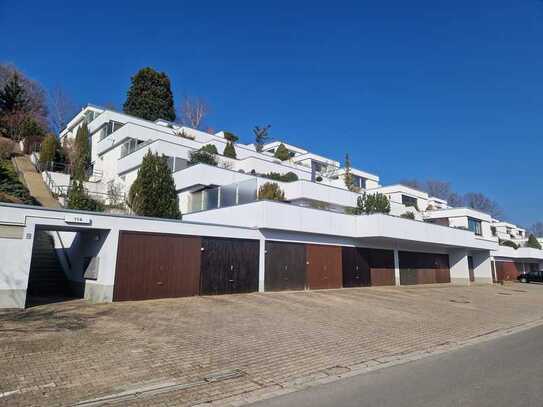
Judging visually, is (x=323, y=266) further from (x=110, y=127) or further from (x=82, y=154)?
(x=82, y=154)

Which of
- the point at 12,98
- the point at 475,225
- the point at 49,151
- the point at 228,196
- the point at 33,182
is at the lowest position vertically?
the point at 228,196

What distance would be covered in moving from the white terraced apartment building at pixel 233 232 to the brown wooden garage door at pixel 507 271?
4.34 ft

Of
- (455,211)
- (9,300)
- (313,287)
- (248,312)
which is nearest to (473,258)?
(455,211)

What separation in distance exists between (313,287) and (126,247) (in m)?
10.5

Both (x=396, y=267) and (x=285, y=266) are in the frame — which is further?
(x=396, y=267)

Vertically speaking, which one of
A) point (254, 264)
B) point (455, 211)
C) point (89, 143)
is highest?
point (89, 143)

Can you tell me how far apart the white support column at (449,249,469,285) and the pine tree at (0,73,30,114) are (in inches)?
1931

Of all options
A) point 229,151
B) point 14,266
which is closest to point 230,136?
point 229,151

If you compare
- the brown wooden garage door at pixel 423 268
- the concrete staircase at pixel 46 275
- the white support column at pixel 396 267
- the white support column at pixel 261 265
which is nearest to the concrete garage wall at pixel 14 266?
the concrete staircase at pixel 46 275

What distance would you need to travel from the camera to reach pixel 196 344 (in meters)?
7.95

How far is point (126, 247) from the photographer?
1381 centimetres

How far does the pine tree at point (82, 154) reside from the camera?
108 feet

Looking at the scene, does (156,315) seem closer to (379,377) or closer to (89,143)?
(379,377)

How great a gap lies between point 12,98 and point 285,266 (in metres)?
40.0
